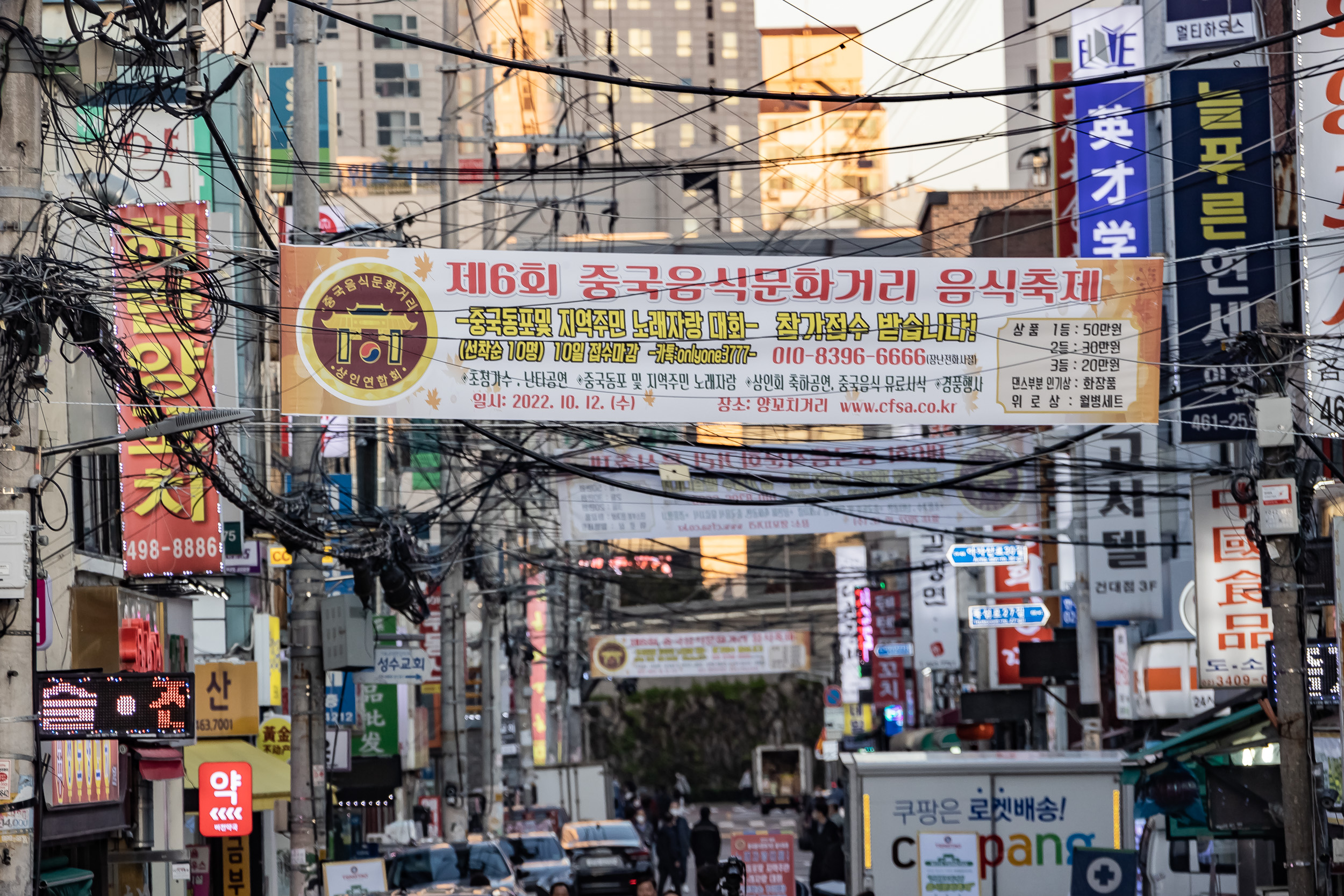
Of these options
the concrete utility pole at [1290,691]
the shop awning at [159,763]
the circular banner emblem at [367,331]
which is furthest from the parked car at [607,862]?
the circular banner emblem at [367,331]

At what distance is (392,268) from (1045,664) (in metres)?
19.5

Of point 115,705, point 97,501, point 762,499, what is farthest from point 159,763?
point 762,499

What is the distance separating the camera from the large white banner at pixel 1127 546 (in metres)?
24.6

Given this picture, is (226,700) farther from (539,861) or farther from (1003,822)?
(1003,822)

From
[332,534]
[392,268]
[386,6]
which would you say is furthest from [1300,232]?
[386,6]

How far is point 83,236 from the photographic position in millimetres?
17000

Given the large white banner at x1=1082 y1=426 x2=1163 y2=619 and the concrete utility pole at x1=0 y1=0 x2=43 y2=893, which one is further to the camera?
the large white banner at x1=1082 y1=426 x2=1163 y2=619

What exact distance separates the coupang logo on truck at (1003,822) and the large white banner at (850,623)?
34662mm

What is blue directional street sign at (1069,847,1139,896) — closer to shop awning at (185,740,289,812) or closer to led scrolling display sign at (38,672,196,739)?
led scrolling display sign at (38,672,196,739)

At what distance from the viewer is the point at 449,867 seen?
23.2 meters

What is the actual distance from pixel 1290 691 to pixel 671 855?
56.2 feet

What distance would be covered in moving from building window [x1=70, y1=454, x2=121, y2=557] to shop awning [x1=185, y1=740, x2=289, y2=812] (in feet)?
17.0

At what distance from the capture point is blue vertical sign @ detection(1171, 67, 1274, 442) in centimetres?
2133

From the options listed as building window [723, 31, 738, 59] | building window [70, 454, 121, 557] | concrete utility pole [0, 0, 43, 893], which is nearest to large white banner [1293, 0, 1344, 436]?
concrete utility pole [0, 0, 43, 893]
